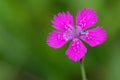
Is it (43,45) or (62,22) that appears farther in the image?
(43,45)

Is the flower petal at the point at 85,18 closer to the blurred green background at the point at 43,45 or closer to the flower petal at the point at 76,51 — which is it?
the flower petal at the point at 76,51

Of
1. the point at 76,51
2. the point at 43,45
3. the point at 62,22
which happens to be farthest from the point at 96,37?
the point at 43,45

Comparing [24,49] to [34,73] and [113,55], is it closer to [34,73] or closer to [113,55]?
[34,73]

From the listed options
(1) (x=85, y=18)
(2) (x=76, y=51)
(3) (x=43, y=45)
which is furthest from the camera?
(3) (x=43, y=45)

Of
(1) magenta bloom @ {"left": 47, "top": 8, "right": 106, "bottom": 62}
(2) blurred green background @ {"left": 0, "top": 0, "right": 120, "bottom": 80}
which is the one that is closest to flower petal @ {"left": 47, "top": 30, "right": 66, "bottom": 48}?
(1) magenta bloom @ {"left": 47, "top": 8, "right": 106, "bottom": 62}

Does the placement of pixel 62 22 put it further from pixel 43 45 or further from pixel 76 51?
pixel 43 45
